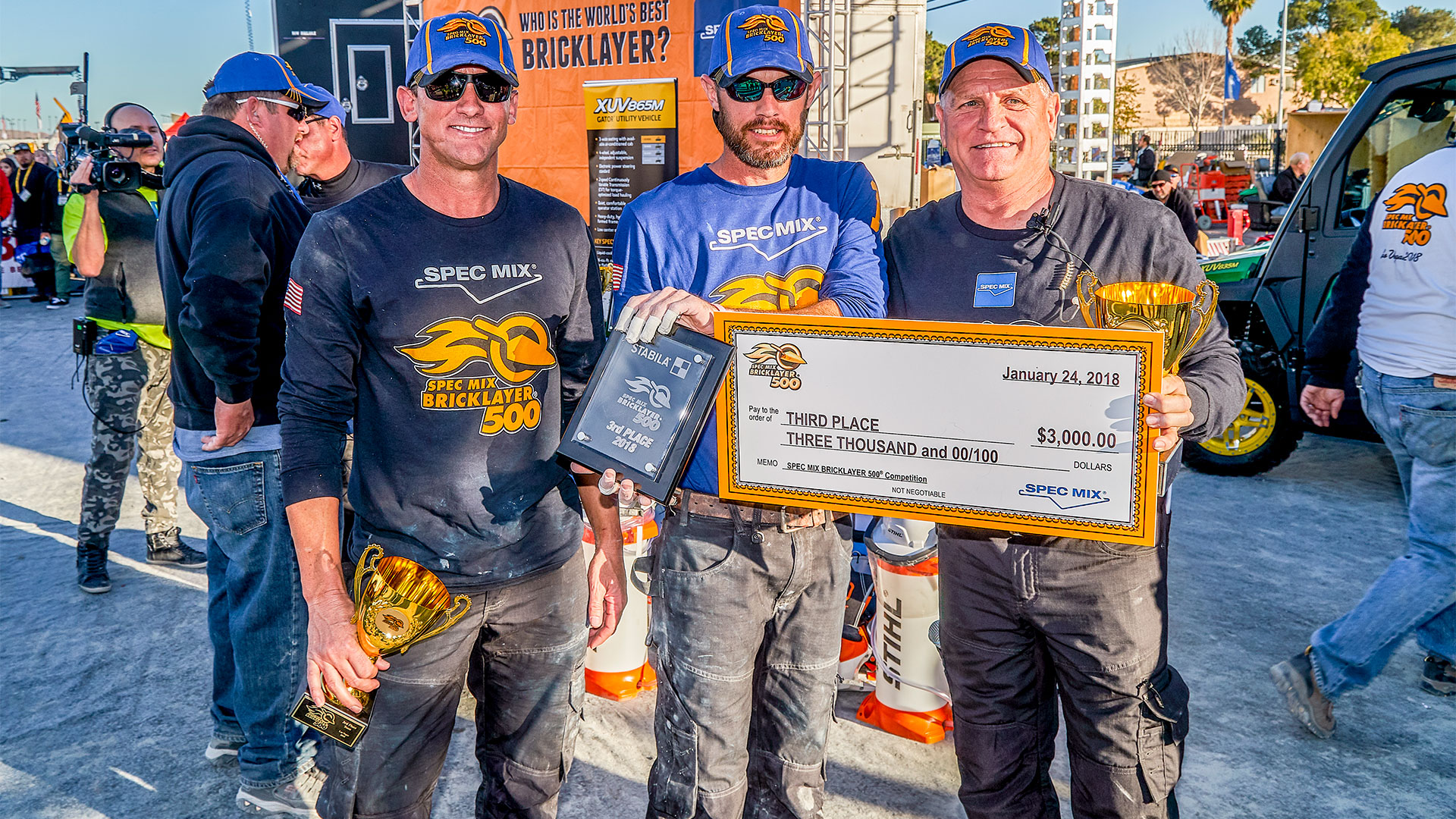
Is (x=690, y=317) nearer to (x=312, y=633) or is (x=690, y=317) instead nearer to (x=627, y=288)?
(x=627, y=288)

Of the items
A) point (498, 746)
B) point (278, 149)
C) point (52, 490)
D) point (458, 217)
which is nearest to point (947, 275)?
point (458, 217)

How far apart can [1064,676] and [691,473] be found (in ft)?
3.55

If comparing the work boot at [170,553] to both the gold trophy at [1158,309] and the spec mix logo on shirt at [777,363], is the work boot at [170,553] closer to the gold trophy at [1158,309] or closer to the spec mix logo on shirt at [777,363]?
the spec mix logo on shirt at [777,363]

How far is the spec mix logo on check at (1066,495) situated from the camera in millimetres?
2195

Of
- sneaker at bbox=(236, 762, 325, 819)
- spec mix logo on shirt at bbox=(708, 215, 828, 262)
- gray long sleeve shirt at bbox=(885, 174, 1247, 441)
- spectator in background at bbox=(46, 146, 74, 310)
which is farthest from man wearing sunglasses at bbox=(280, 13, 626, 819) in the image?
spectator in background at bbox=(46, 146, 74, 310)

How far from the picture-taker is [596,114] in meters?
9.82

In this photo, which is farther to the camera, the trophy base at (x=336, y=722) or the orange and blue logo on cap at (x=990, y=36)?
the orange and blue logo on cap at (x=990, y=36)

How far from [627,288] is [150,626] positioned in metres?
3.90

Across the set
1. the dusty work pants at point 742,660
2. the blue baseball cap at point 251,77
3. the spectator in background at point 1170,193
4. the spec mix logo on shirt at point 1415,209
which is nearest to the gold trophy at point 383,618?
the dusty work pants at point 742,660

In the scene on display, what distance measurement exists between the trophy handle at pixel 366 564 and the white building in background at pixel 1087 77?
19.0 meters

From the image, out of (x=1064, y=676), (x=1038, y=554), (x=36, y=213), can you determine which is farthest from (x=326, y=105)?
(x=36, y=213)

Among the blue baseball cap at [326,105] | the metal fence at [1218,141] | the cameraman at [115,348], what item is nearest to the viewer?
the blue baseball cap at [326,105]

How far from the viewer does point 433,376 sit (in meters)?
2.29

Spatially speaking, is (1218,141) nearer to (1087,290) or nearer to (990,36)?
(990,36)
